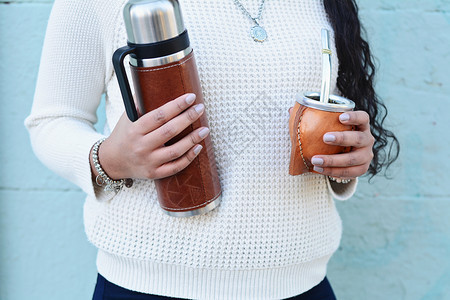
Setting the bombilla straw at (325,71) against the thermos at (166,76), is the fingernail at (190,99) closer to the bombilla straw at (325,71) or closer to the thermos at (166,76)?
the thermos at (166,76)

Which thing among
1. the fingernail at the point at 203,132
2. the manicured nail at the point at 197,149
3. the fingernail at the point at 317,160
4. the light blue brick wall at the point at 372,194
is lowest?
the light blue brick wall at the point at 372,194

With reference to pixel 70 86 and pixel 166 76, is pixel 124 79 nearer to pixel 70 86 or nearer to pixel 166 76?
pixel 166 76

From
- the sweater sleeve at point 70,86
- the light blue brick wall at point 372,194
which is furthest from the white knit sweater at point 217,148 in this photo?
the light blue brick wall at point 372,194

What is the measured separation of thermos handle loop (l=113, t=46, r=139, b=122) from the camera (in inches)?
22.7

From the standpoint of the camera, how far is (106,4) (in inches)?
29.6

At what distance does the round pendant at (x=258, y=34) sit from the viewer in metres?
0.78

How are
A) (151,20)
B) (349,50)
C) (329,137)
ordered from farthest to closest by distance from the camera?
(349,50)
(329,137)
(151,20)

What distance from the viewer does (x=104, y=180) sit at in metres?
0.75

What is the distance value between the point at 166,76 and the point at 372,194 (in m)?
1.03

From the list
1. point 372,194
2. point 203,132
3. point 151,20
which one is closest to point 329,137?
point 203,132

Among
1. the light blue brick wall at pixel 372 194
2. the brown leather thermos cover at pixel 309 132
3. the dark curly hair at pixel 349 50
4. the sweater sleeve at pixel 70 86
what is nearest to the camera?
the brown leather thermos cover at pixel 309 132

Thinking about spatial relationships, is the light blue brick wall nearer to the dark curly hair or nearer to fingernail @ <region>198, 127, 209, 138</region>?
the dark curly hair

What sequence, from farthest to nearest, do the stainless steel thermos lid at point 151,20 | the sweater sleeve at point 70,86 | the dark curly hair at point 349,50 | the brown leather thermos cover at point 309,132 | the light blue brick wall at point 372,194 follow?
the light blue brick wall at point 372,194
the dark curly hair at point 349,50
the sweater sleeve at point 70,86
the brown leather thermos cover at point 309,132
the stainless steel thermos lid at point 151,20

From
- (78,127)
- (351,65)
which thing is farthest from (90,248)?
(351,65)
